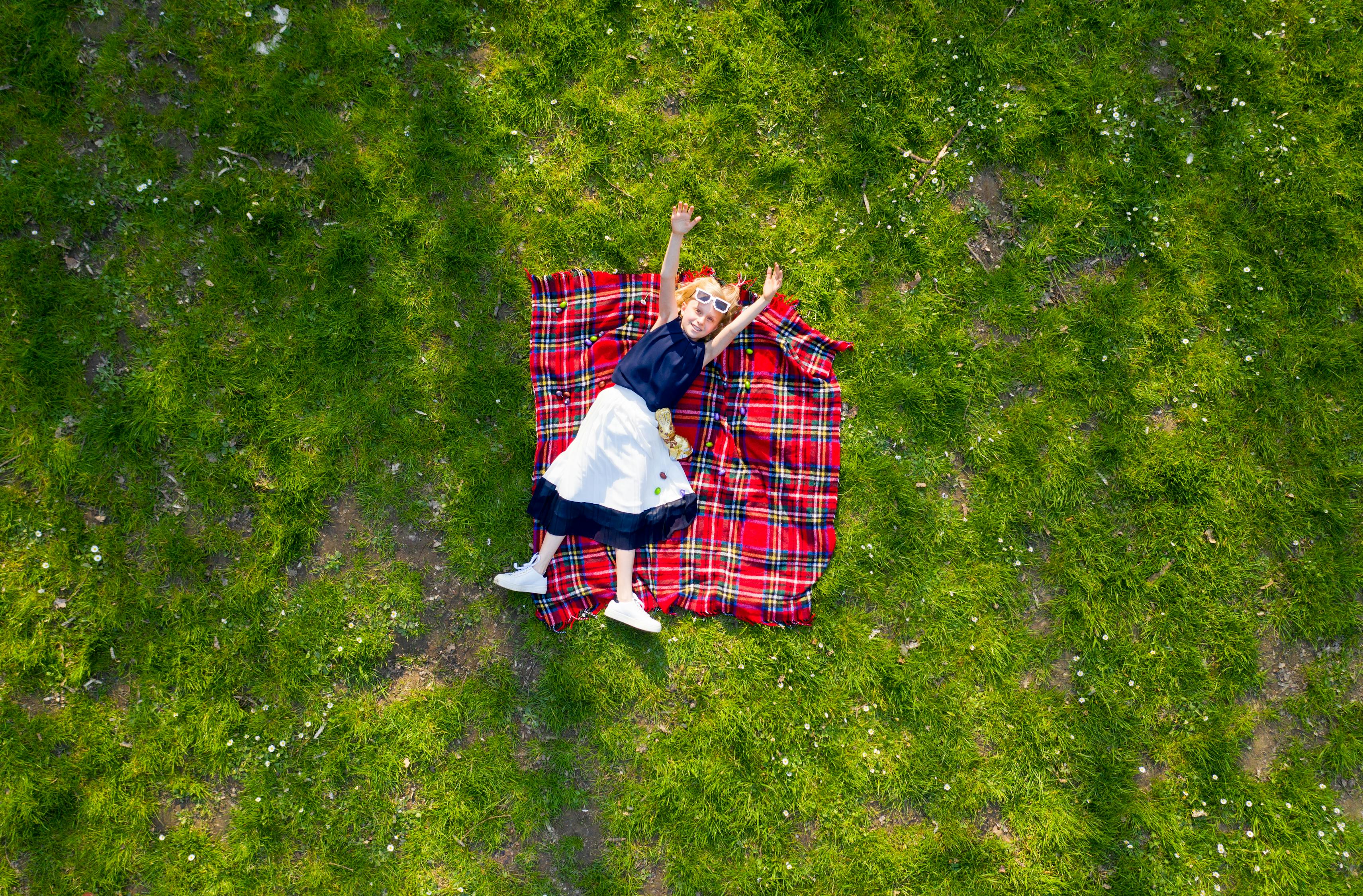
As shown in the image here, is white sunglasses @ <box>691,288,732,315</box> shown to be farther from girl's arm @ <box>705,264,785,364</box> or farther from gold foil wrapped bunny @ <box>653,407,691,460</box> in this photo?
gold foil wrapped bunny @ <box>653,407,691,460</box>

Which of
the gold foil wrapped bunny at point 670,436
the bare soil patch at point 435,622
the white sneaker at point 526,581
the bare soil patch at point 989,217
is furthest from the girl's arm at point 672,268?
the bare soil patch at point 435,622

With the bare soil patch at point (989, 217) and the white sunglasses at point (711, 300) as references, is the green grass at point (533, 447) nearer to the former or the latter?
the bare soil patch at point (989, 217)

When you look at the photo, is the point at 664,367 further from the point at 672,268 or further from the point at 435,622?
the point at 435,622

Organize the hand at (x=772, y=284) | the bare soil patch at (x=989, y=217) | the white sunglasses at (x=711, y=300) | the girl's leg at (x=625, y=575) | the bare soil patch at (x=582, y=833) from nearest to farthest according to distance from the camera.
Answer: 1. the white sunglasses at (x=711, y=300)
2. the hand at (x=772, y=284)
3. the girl's leg at (x=625, y=575)
4. the bare soil patch at (x=582, y=833)
5. the bare soil patch at (x=989, y=217)

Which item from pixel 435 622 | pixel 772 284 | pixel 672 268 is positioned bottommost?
pixel 435 622

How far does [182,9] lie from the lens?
6.11m

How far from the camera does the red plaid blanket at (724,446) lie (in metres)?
6.09

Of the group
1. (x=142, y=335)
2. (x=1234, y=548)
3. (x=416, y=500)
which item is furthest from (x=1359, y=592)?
(x=142, y=335)

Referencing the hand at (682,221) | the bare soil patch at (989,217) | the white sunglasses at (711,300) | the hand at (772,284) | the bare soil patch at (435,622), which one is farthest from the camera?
the bare soil patch at (989,217)

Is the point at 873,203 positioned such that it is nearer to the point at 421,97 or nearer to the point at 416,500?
the point at 421,97

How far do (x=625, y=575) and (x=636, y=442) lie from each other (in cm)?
116

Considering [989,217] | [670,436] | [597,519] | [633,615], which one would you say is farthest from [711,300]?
[989,217]

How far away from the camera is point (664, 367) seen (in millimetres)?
5688

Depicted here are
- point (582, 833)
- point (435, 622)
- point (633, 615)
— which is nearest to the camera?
point (633, 615)
